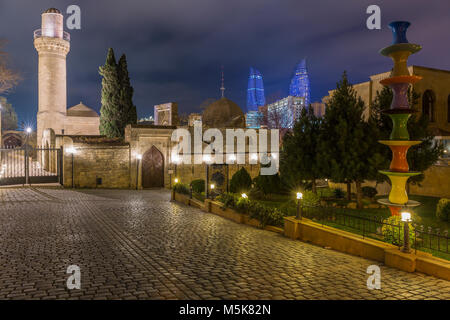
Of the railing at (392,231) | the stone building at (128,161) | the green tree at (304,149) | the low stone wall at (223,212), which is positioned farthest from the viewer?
the stone building at (128,161)

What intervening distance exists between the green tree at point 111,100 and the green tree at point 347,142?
21.6 metres

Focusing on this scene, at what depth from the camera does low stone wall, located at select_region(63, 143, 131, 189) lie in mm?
24484

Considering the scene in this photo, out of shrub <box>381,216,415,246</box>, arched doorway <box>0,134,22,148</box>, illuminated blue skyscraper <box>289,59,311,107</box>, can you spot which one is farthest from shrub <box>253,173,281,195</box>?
illuminated blue skyscraper <box>289,59,311,107</box>

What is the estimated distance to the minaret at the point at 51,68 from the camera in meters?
36.7

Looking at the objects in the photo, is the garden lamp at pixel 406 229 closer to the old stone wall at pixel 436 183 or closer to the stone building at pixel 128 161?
the old stone wall at pixel 436 183

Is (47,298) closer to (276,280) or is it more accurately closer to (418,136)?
(276,280)

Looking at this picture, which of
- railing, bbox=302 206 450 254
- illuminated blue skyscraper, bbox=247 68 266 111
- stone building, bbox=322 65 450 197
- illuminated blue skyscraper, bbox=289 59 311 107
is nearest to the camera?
railing, bbox=302 206 450 254

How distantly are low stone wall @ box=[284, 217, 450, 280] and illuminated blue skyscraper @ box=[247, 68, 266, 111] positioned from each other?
137 m

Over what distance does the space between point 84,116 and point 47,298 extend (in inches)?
1611

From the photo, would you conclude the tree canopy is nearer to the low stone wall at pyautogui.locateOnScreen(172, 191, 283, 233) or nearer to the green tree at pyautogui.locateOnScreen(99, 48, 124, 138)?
the green tree at pyautogui.locateOnScreen(99, 48, 124, 138)

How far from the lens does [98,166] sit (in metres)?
25.6

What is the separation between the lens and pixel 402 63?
1070cm

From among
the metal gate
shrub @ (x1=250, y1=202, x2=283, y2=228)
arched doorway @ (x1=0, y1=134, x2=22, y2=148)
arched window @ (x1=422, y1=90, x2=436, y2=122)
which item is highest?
arched window @ (x1=422, y1=90, x2=436, y2=122)

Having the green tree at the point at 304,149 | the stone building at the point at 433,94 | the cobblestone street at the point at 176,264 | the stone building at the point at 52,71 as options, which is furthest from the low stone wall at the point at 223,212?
the stone building at the point at 52,71
